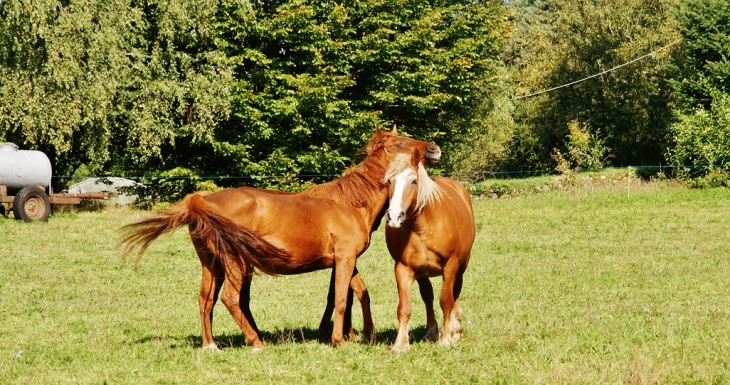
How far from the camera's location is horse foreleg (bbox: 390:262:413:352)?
28.1 feet

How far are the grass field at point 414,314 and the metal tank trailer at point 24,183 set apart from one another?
0.58 m

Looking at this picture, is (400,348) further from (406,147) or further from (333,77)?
(333,77)

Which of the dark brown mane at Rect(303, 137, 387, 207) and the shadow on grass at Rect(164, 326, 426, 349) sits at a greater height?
the dark brown mane at Rect(303, 137, 387, 207)

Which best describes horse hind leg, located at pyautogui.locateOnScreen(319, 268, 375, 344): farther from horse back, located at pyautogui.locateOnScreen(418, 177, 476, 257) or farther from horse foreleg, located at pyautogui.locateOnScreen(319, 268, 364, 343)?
horse back, located at pyautogui.locateOnScreen(418, 177, 476, 257)

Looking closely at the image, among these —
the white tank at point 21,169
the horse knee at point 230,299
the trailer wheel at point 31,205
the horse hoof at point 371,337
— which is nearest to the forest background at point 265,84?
the white tank at point 21,169

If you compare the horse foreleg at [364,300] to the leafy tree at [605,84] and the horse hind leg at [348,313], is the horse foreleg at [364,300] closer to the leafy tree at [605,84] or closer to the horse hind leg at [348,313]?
the horse hind leg at [348,313]

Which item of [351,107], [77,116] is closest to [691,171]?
[351,107]

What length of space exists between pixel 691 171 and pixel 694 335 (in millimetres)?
25538

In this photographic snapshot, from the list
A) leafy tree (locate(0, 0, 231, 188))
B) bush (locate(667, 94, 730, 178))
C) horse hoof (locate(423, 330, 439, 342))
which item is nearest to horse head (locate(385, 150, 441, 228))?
horse hoof (locate(423, 330, 439, 342))

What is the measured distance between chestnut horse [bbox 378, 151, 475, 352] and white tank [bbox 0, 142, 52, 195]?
1711 centimetres

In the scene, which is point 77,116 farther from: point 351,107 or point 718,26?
point 718,26

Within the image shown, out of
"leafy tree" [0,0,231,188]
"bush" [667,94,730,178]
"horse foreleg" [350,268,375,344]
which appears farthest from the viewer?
"bush" [667,94,730,178]

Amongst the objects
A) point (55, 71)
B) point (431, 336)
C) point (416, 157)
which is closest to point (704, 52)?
point (55, 71)

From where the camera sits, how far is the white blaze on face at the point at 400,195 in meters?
8.08
